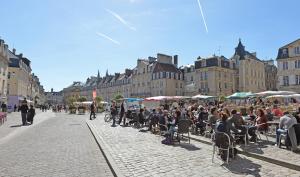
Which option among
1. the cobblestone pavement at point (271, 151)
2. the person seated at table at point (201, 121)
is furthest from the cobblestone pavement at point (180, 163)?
the person seated at table at point (201, 121)

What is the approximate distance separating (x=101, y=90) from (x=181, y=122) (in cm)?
8868

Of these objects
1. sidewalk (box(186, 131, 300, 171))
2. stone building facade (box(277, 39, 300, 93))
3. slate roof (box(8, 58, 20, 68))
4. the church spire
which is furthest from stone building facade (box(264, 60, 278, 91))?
sidewalk (box(186, 131, 300, 171))

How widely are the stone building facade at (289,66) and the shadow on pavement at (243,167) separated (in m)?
41.6

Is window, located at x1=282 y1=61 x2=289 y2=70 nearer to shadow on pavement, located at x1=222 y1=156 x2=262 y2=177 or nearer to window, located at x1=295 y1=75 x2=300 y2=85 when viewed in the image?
window, located at x1=295 y1=75 x2=300 y2=85

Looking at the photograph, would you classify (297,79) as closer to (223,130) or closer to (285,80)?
(285,80)

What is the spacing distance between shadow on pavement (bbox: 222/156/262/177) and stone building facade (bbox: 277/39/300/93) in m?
41.6

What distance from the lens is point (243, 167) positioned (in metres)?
7.35

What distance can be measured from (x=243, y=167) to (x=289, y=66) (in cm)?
4309

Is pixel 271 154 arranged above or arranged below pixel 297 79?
below

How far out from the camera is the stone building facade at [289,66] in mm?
44625

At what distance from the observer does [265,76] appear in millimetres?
70188

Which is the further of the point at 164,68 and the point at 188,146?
the point at 164,68

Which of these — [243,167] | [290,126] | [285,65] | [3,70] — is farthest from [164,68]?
[243,167]

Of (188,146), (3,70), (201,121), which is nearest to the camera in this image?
(188,146)
